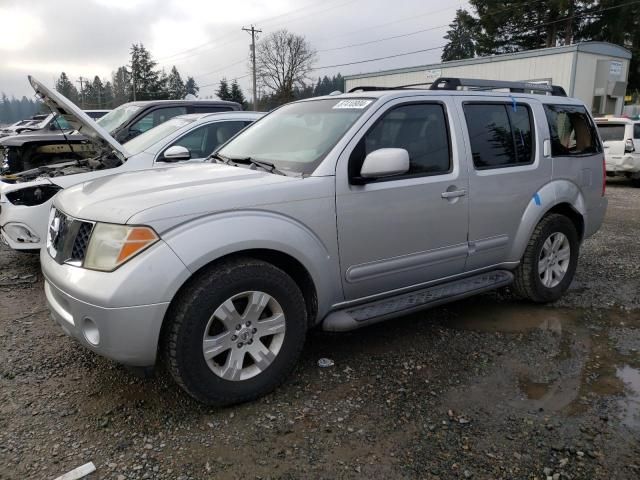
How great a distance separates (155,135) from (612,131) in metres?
11.8

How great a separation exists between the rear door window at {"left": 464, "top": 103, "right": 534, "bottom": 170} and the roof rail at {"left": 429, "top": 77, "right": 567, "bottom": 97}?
26cm

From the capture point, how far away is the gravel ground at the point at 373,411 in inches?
97.7

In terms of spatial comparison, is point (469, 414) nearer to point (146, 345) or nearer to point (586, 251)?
point (146, 345)

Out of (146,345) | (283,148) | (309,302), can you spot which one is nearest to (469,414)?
(309,302)

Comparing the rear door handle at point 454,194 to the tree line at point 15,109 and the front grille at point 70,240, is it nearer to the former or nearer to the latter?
the front grille at point 70,240

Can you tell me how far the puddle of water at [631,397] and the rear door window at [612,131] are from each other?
11.2 m

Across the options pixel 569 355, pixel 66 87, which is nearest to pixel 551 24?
pixel 569 355

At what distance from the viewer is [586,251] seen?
6.62m

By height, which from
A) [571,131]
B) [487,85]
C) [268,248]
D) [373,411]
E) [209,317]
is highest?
[487,85]

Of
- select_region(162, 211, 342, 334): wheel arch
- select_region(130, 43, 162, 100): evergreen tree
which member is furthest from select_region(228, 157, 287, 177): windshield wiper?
select_region(130, 43, 162, 100): evergreen tree

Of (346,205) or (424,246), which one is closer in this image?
(346,205)

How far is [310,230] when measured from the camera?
3.09 meters

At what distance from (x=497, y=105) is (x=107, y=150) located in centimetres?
405

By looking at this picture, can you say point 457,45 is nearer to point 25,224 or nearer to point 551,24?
point 551,24
